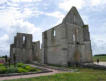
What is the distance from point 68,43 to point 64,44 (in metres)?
1.12

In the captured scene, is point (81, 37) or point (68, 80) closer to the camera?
point (68, 80)

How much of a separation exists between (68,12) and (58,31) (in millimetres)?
4316

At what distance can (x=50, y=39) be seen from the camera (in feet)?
88.8

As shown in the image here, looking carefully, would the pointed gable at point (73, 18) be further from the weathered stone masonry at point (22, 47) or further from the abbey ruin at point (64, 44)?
the weathered stone masonry at point (22, 47)

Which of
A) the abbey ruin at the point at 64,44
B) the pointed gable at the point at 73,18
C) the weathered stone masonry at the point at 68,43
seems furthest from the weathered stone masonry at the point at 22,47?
the pointed gable at the point at 73,18

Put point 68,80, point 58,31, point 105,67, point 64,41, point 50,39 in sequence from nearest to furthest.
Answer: point 68,80, point 105,67, point 64,41, point 58,31, point 50,39

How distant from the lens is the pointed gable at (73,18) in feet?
80.6

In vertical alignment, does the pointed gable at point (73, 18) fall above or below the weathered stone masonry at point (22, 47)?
above

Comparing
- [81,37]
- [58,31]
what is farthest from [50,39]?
[81,37]

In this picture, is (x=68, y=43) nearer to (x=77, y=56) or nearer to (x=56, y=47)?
(x=56, y=47)

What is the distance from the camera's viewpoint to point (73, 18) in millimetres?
25531

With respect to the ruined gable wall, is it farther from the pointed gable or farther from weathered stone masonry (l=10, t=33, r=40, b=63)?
weathered stone masonry (l=10, t=33, r=40, b=63)

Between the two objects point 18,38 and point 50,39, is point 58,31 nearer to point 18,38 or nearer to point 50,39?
point 50,39

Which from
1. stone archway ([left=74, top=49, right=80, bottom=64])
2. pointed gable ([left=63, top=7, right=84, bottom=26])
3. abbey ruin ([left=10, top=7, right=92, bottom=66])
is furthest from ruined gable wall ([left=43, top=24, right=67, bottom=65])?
stone archway ([left=74, top=49, right=80, bottom=64])
